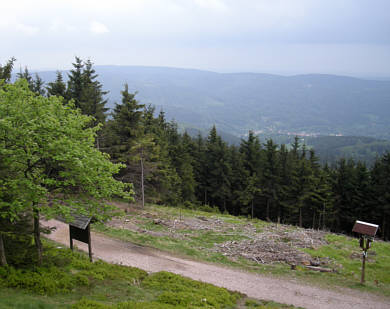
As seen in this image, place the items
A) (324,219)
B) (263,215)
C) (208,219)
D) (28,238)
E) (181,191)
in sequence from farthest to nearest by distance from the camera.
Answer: (263,215), (181,191), (324,219), (208,219), (28,238)

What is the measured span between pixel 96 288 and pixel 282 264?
1216cm

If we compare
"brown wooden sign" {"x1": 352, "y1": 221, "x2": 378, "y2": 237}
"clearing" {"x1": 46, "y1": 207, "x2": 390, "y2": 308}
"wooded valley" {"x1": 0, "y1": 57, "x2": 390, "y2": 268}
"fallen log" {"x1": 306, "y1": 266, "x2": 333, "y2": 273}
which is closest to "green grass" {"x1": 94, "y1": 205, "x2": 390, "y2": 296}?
"clearing" {"x1": 46, "y1": 207, "x2": 390, "y2": 308}

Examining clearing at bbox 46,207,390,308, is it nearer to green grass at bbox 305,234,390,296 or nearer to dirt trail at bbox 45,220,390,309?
dirt trail at bbox 45,220,390,309

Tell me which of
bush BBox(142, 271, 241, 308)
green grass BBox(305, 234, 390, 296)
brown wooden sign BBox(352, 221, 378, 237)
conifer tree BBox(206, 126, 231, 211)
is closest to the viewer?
bush BBox(142, 271, 241, 308)

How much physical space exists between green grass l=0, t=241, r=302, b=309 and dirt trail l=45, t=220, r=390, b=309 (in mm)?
1480

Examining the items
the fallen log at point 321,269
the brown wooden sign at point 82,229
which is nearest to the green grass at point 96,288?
the brown wooden sign at point 82,229

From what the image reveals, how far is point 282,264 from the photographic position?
782 inches

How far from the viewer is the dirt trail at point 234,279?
15055 millimetres

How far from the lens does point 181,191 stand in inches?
2046

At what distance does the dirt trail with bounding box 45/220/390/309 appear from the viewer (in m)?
15.1

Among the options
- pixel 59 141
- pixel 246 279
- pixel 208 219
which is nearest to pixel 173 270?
pixel 246 279

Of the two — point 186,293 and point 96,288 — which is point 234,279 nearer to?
point 186,293

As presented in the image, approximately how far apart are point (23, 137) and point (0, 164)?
1.25 meters

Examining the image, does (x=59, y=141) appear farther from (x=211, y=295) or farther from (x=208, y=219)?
(x=208, y=219)
